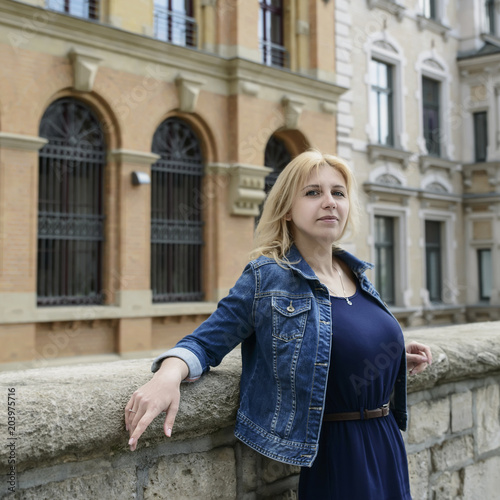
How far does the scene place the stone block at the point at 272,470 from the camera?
2430 mm

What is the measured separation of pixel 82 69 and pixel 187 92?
7.22 feet

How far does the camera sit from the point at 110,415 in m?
1.89

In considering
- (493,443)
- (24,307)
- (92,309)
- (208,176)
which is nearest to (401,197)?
(208,176)

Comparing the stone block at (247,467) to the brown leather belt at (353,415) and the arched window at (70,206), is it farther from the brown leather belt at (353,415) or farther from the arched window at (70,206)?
the arched window at (70,206)

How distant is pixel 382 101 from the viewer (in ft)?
57.5

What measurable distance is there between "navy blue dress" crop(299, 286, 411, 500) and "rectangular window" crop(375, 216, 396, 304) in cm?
1523

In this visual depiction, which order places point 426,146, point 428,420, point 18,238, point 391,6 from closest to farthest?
point 428,420
point 18,238
point 391,6
point 426,146

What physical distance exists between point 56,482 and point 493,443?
99.3 inches

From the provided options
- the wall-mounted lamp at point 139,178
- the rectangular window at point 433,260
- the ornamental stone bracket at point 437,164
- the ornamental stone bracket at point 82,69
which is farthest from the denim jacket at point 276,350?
the rectangular window at point 433,260

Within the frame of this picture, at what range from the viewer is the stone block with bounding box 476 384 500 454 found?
3.38 m

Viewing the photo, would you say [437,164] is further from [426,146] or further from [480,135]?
[480,135]

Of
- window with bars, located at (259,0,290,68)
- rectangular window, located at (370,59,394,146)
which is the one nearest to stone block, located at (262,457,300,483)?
window with bars, located at (259,0,290,68)

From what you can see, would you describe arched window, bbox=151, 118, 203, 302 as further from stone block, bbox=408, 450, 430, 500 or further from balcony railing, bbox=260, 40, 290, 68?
stone block, bbox=408, 450, 430, 500

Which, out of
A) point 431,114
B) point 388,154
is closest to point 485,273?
point 431,114
